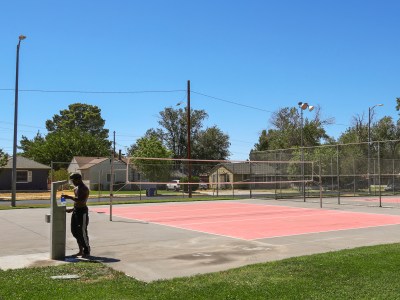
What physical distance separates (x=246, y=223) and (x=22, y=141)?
91878mm

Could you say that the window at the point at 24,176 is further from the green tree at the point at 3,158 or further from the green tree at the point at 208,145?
the green tree at the point at 208,145

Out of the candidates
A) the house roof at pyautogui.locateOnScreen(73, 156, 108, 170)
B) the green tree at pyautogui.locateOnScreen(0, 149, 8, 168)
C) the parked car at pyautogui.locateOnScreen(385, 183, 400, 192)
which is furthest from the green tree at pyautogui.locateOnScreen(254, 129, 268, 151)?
the green tree at pyautogui.locateOnScreen(0, 149, 8, 168)

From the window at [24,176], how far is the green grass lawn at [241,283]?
46.1 meters

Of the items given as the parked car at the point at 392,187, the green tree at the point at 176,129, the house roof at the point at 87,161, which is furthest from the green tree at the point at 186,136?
the parked car at the point at 392,187

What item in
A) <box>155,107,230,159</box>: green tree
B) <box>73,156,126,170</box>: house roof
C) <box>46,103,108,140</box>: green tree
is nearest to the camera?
<box>73,156,126,170</box>: house roof

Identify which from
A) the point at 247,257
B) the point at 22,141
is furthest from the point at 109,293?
the point at 22,141

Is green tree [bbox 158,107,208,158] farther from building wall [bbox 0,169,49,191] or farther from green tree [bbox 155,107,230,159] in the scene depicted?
building wall [bbox 0,169,49,191]

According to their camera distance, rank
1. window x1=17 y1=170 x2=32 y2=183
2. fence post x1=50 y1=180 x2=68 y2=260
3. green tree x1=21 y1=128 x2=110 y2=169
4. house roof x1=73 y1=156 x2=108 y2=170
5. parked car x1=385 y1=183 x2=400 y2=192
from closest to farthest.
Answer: fence post x1=50 y1=180 x2=68 y2=260, parked car x1=385 y1=183 x2=400 y2=192, window x1=17 y1=170 x2=32 y2=183, house roof x1=73 y1=156 x2=108 y2=170, green tree x1=21 y1=128 x2=110 y2=169

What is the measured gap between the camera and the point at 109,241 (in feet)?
39.9

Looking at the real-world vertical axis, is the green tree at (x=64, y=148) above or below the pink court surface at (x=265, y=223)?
above

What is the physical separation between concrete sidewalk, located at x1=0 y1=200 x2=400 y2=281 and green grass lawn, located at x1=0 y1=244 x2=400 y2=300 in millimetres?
683

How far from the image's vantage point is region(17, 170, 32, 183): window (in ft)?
168

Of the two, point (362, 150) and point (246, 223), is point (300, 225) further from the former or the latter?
point (362, 150)

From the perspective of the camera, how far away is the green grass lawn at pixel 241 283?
245 inches
